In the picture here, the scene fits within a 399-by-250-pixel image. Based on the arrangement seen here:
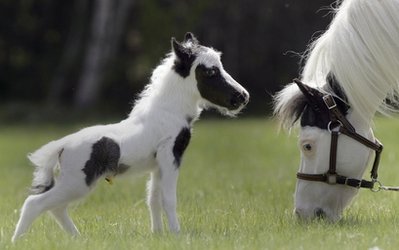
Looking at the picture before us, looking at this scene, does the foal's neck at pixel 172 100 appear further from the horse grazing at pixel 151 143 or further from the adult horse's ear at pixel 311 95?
the adult horse's ear at pixel 311 95

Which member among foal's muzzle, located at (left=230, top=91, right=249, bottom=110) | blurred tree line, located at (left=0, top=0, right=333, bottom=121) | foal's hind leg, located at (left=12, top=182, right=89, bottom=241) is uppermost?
blurred tree line, located at (left=0, top=0, right=333, bottom=121)

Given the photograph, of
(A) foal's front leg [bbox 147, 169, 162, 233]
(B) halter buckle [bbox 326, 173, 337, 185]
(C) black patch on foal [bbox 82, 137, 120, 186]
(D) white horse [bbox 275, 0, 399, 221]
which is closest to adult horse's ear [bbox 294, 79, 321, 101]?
(D) white horse [bbox 275, 0, 399, 221]

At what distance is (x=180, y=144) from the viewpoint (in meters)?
5.41

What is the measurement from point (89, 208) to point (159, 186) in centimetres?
244

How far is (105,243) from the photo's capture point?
5.06 meters

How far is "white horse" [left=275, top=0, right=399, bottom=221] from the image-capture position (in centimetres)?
541

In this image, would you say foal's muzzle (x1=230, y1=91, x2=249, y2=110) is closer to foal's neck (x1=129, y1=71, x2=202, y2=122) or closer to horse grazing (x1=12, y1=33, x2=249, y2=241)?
horse grazing (x1=12, y1=33, x2=249, y2=241)

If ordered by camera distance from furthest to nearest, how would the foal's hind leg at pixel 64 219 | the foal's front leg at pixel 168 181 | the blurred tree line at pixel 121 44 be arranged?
1. the blurred tree line at pixel 121 44
2. the foal's hind leg at pixel 64 219
3. the foal's front leg at pixel 168 181

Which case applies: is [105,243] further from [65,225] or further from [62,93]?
[62,93]

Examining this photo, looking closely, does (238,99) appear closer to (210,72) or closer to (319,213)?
(210,72)

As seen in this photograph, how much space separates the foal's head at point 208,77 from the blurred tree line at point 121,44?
1885cm

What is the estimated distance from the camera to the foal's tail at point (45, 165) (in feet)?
17.1

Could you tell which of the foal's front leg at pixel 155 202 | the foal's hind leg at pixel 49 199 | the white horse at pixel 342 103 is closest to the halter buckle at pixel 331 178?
the white horse at pixel 342 103

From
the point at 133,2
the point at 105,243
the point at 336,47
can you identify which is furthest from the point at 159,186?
the point at 133,2
